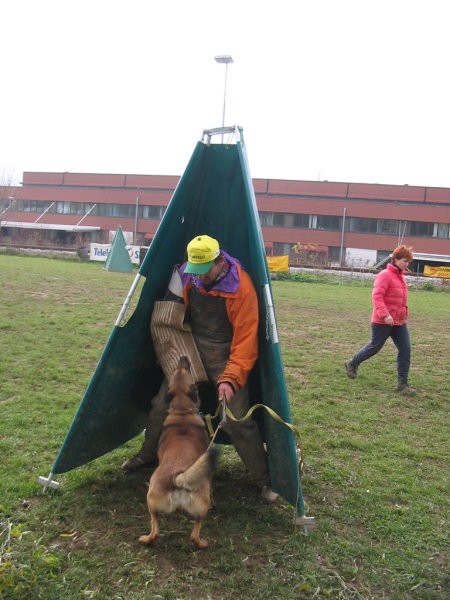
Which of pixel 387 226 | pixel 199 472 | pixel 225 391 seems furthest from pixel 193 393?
pixel 387 226

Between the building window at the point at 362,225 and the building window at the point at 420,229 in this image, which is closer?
the building window at the point at 420,229

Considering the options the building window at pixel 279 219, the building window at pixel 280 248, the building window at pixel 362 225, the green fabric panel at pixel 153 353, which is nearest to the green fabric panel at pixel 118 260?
the green fabric panel at pixel 153 353

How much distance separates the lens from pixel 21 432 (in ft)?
16.5

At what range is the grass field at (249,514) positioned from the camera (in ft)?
10.1

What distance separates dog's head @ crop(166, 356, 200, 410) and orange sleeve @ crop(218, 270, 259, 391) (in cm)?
23

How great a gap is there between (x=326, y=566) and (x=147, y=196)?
55.9 m

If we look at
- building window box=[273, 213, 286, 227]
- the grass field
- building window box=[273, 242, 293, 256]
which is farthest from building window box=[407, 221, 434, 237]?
the grass field

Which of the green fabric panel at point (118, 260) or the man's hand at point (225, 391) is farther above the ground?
the green fabric panel at point (118, 260)

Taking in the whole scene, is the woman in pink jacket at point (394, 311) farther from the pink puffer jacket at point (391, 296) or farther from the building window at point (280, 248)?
the building window at point (280, 248)

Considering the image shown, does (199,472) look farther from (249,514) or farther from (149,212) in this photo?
(149,212)

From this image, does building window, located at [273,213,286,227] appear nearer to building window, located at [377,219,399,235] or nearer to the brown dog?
building window, located at [377,219,399,235]

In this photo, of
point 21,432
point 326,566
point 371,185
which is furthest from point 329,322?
point 371,185

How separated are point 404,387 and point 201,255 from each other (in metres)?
4.82

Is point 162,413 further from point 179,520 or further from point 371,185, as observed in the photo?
point 371,185
